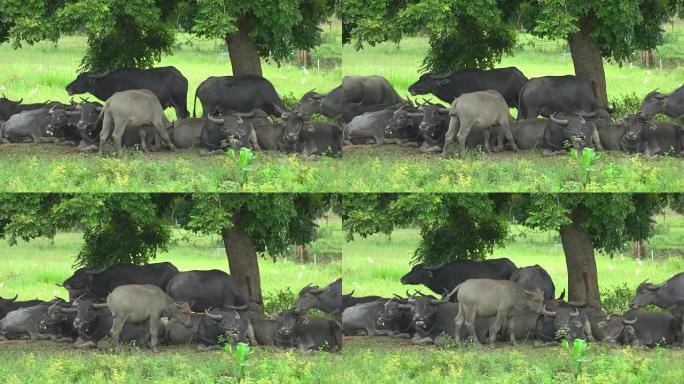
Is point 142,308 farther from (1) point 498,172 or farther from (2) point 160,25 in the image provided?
A: (1) point 498,172

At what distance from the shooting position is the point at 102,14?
94.8 feet

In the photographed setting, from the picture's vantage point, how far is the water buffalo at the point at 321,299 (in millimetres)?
27836

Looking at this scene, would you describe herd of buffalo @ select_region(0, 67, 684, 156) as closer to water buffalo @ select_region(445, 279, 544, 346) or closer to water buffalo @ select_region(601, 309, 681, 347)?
water buffalo @ select_region(445, 279, 544, 346)

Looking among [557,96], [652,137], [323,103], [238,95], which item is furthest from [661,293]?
[238,95]

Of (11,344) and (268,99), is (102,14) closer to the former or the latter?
(268,99)

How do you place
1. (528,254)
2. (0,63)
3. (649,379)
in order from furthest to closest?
(0,63)
(528,254)
(649,379)

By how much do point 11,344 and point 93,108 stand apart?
3932mm

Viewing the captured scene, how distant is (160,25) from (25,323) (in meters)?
5.45

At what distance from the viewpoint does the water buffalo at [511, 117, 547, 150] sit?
2858cm

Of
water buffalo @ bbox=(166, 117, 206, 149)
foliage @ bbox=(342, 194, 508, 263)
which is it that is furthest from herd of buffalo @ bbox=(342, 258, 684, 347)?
water buffalo @ bbox=(166, 117, 206, 149)

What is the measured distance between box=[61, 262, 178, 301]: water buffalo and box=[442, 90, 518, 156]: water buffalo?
5.02m

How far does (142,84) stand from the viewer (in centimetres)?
3028

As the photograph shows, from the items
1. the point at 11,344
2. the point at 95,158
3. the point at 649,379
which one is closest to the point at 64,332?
the point at 11,344

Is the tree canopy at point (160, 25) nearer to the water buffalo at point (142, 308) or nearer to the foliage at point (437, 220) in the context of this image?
the foliage at point (437, 220)
